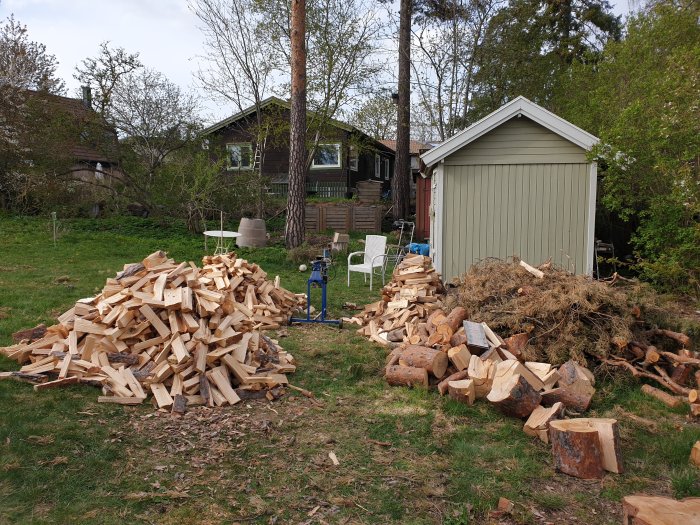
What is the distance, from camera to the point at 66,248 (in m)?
12.9

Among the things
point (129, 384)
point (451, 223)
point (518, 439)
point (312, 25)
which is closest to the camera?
point (518, 439)

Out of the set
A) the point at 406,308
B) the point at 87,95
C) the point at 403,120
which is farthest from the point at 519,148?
the point at 87,95

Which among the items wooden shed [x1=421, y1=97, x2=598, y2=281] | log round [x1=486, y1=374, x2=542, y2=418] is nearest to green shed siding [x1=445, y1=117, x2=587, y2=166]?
wooden shed [x1=421, y1=97, x2=598, y2=281]

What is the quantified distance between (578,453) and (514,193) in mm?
5817

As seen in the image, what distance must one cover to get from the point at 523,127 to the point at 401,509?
6.92 m

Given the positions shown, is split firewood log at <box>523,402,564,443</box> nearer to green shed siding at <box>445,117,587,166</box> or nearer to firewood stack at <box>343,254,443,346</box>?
firewood stack at <box>343,254,443,346</box>

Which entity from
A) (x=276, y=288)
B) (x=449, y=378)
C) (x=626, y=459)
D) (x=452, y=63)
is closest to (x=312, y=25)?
(x=452, y=63)

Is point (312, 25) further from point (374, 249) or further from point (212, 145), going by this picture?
point (374, 249)

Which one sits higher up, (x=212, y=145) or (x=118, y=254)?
(x=212, y=145)

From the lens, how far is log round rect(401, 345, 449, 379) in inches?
196

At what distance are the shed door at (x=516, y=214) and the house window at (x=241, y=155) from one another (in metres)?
13.4

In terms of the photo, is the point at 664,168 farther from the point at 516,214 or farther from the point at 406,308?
the point at 406,308

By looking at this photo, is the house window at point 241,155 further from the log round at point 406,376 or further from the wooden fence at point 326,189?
the log round at point 406,376

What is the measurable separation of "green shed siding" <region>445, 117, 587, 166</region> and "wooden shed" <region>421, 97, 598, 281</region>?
0.02 metres
